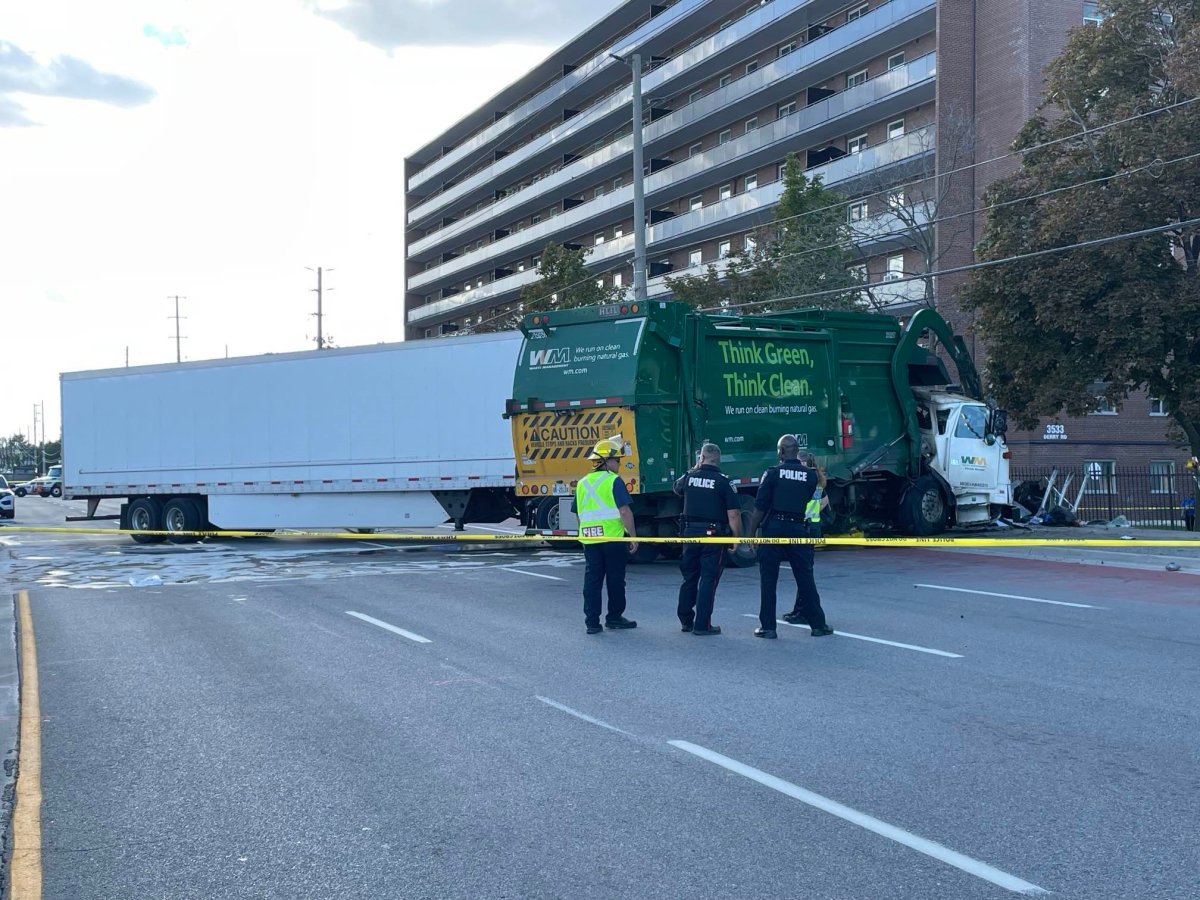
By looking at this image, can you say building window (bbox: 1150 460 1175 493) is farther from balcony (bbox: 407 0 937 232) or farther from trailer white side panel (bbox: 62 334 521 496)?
trailer white side panel (bbox: 62 334 521 496)

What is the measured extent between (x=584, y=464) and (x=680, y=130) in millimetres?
38094

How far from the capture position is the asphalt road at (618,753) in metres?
4.86

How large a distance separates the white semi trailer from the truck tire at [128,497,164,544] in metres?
0.03

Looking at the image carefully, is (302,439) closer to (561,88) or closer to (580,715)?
(580,715)

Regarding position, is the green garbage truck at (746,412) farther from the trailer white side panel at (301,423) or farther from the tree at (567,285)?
the tree at (567,285)

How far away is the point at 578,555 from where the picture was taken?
19562mm

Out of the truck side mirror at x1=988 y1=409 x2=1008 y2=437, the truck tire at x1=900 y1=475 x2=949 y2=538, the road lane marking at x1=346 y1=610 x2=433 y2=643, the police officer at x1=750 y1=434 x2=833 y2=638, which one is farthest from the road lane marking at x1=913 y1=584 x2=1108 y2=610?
the truck side mirror at x1=988 y1=409 x2=1008 y2=437

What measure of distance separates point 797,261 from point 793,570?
909 inches

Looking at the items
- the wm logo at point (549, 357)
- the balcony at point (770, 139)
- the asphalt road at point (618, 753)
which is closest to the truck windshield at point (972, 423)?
the wm logo at point (549, 357)

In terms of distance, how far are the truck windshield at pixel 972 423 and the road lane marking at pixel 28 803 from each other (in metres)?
15.8

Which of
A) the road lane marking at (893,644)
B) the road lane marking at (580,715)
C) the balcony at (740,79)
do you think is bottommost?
the road lane marking at (580,715)

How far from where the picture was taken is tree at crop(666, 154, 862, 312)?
32.7 meters

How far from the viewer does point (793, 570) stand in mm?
10680

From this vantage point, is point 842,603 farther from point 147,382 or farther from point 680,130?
point 680,130
